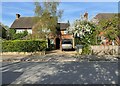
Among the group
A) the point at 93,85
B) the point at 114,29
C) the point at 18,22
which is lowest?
the point at 93,85

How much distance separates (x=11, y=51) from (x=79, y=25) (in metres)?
13.9

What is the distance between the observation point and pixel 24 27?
1880 inches

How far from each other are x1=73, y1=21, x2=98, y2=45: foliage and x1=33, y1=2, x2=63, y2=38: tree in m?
4.11

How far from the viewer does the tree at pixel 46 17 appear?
32125 mm

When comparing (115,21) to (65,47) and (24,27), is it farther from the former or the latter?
(24,27)

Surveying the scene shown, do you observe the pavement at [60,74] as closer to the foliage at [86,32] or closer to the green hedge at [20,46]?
the green hedge at [20,46]

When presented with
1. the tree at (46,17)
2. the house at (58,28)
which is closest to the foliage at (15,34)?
the house at (58,28)

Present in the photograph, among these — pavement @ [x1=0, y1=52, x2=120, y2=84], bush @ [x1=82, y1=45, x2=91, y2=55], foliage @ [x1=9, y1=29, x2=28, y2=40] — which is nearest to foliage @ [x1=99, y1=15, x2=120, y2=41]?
bush @ [x1=82, y1=45, x2=91, y2=55]

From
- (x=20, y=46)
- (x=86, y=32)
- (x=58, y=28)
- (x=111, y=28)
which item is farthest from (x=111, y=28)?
(x=58, y=28)

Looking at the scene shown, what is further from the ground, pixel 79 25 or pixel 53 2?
pixel 53 2

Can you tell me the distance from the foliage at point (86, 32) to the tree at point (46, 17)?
411cm

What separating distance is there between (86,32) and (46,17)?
679 centimetres

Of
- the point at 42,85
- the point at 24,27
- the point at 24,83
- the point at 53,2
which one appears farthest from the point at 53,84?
the point at 24,27

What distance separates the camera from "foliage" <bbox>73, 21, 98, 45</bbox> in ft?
96.1
